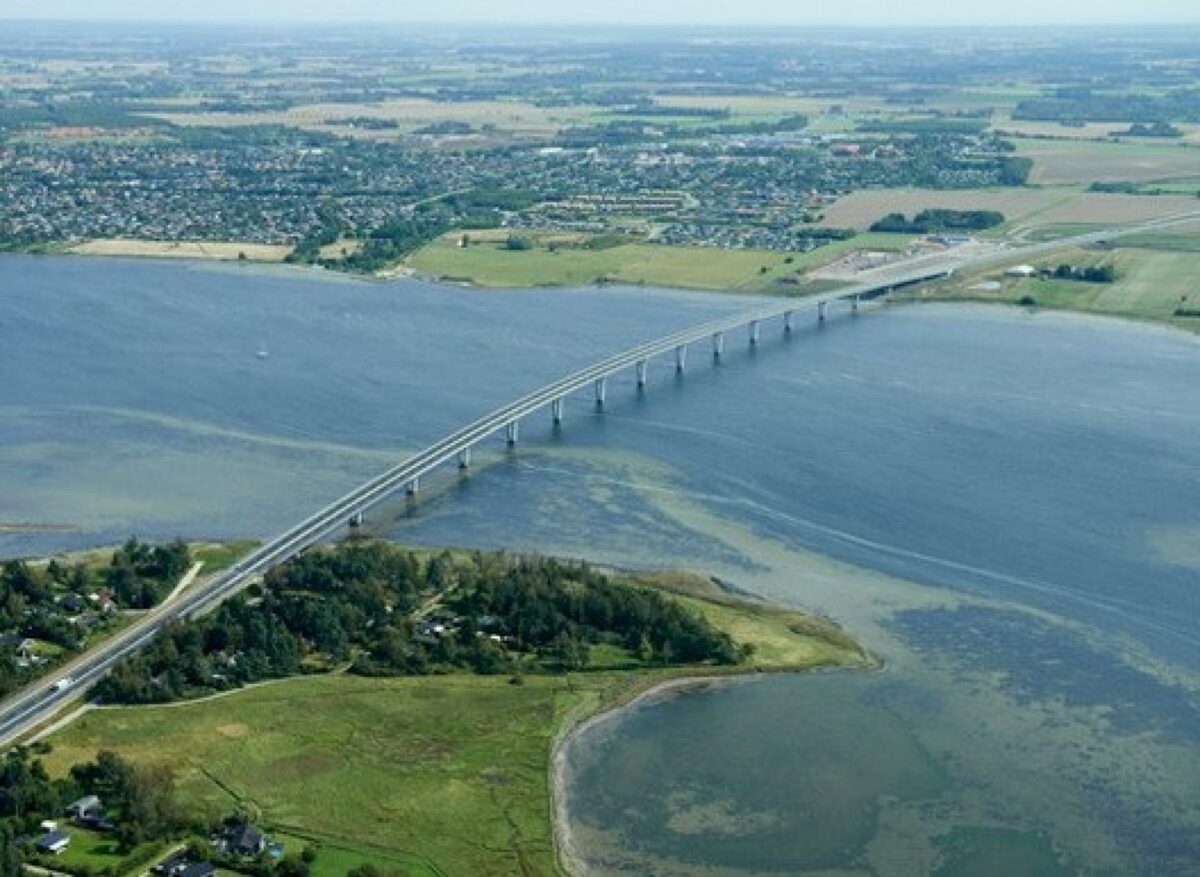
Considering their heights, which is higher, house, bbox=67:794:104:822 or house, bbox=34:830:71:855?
house, bbox=67:794:104:822

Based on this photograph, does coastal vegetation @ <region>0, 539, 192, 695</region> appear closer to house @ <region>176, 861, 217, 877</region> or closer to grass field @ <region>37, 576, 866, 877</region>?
grass field @ <region>37, 576, 866, 877</region>

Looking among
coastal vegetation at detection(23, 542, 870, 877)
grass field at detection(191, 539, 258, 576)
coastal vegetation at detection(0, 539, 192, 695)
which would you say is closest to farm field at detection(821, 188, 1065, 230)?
grass field at detection(191, 539, 258, 576)

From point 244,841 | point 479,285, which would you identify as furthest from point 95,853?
point 479,285

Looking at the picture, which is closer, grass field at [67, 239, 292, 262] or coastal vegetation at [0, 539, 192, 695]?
coastal vegetation at [0, 539, 192, 695]

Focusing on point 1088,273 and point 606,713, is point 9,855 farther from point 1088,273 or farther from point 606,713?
point 1088,273

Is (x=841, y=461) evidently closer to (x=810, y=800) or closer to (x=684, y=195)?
(x=810, y=800)

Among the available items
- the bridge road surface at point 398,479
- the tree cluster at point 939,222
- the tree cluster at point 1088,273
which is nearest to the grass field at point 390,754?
the bridge road surface at point 398,479

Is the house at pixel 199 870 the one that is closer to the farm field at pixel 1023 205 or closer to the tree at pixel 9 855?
the tree at pixel 9 855
